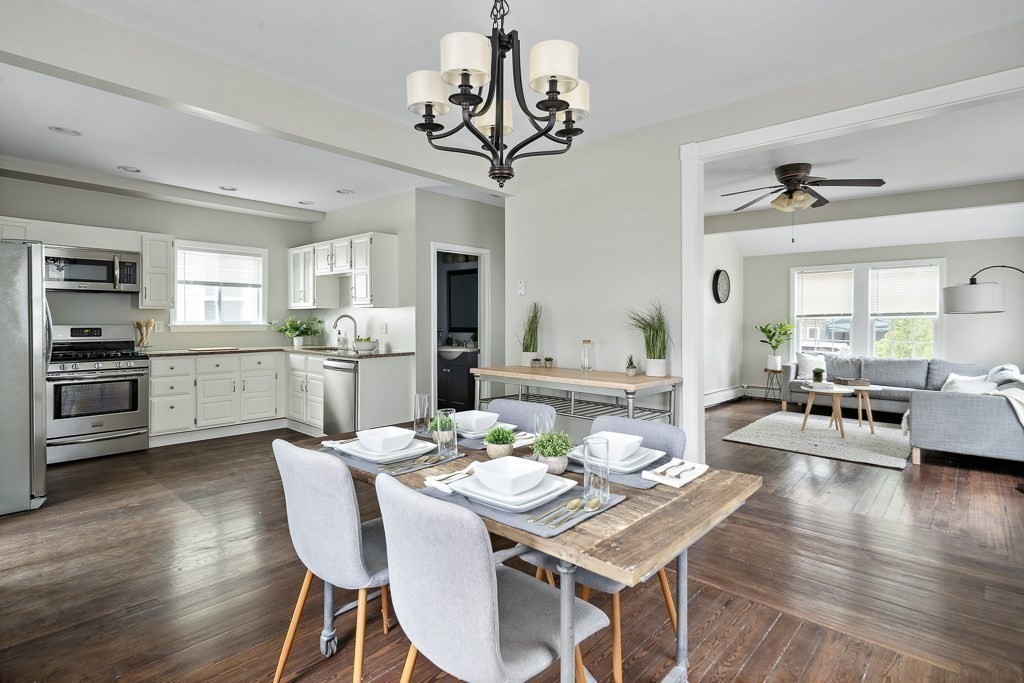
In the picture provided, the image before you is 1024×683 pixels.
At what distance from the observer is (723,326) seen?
25.7 ft

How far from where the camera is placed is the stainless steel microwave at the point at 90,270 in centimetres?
460

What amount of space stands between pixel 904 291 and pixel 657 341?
18.5 feet

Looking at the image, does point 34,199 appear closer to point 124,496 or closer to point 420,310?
point 124,496

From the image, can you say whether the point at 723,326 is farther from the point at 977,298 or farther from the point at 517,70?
the point at 517,70

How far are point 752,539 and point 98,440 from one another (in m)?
5.20

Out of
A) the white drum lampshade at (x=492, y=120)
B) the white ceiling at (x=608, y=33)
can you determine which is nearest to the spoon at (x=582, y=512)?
the white drum lampshade at (x=492, y=120)

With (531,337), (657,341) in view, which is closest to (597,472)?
(657,341)

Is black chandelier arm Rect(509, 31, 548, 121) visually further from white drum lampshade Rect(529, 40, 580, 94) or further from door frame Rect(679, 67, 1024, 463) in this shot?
door frame Rect(679, 67, 1024, 463)

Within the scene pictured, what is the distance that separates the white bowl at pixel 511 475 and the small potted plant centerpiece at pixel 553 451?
0.29 ft

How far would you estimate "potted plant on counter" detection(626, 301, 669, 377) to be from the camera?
11.9 feet

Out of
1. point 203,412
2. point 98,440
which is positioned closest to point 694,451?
point 203,412

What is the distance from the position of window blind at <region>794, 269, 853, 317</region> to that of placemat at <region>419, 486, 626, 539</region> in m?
7.66

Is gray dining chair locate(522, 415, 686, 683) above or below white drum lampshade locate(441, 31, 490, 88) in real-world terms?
below

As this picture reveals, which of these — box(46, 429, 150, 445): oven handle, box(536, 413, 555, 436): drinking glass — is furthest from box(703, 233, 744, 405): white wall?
box(46, 429, 150, 445): oven handle
